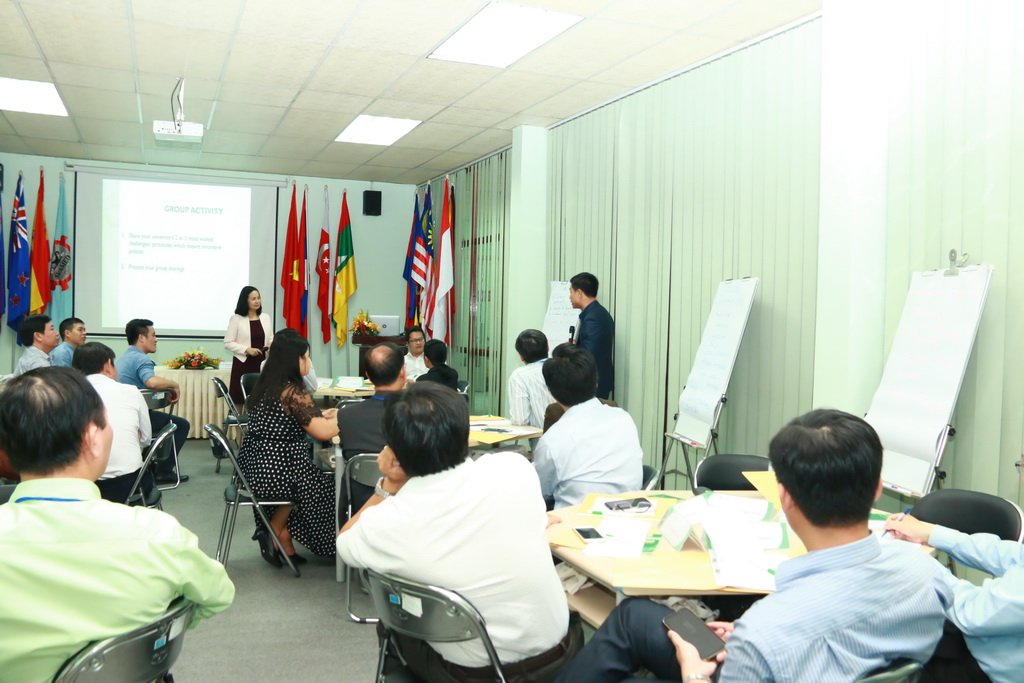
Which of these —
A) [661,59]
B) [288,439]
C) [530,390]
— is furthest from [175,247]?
[661,59]

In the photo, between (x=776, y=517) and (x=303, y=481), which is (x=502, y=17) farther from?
(x=776, y=517)

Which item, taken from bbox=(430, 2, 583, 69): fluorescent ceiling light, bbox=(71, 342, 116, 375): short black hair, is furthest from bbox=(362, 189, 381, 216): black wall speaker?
bbox=(71, 342, 116, 375): short black hair

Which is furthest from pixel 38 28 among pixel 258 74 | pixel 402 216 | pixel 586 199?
pixel 402 216

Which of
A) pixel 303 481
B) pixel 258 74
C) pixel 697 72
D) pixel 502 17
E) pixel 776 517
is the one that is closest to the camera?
pixel 776 517

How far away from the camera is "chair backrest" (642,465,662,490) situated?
332 centimetres

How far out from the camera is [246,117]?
686cm

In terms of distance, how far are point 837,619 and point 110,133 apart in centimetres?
810

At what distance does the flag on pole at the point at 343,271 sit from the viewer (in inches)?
383

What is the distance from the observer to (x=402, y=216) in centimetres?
1031

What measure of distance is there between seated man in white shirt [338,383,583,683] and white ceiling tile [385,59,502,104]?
3983mm

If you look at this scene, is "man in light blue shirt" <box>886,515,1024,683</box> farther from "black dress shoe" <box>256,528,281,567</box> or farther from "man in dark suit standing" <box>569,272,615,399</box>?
"man in dark suit standing" <box>569,272,615,399</box>

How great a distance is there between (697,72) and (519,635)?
14.3 feet

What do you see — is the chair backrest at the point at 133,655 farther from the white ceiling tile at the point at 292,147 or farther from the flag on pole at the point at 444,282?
the flag on pole at the point at 444,282

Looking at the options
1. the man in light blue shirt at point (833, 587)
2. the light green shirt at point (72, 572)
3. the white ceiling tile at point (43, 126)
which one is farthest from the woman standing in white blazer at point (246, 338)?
the man in light blue shirt at point (833, 587)
